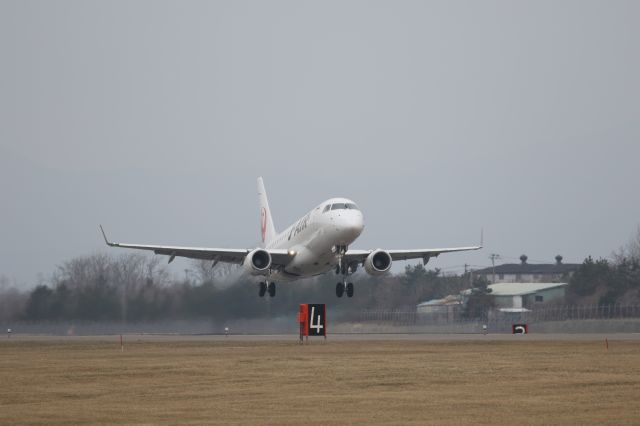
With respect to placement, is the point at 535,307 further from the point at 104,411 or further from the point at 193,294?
the point at 104,411

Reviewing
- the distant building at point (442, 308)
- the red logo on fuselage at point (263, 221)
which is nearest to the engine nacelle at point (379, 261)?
the distant building at point (442, 308)

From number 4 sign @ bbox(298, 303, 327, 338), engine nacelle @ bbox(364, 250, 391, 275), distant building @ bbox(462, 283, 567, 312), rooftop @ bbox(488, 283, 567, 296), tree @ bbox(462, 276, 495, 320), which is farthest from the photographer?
rooftop @ bbox(488, 283, 567, 296)

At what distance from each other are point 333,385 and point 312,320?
73.3 feet

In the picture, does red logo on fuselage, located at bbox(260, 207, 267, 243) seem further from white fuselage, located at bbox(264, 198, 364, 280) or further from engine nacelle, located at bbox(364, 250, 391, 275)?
engine nacelle, located at bbox(364, 250, 391, 275)

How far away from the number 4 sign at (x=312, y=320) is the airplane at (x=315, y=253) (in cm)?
462

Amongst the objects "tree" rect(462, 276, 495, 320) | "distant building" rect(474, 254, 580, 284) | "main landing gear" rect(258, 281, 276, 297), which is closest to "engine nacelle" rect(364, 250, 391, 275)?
"main landing gear" rect(258, 281, 276, 297)

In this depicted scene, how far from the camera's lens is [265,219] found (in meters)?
77.2

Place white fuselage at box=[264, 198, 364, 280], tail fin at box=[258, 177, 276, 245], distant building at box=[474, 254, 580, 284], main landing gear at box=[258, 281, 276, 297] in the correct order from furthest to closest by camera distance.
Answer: distant building at box=[474, 254, 580, 284], tail fin at box=[258, 177, 276, 245], main landing gear at box=[258, 281, 276, 297], white fuselage at box=[264, 198, 364, 280]

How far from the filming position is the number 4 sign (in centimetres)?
4838

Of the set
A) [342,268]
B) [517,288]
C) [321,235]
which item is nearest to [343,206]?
[321,235]

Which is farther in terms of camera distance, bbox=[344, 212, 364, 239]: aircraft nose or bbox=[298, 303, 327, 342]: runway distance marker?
bbox=[344, 212, 364, 239]: aircraft nose

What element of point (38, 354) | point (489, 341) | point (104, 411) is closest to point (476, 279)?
point (489, 341)

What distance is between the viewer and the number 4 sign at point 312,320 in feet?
159

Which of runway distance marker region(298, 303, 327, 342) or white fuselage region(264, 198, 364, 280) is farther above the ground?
white fuselage region(264, 198, 364, 280)
